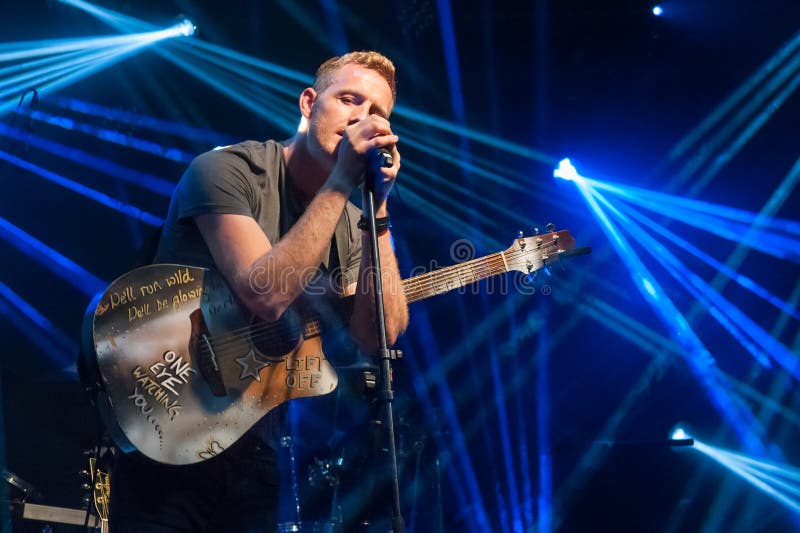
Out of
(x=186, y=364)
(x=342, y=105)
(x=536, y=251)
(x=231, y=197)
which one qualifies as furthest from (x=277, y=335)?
(x=536, y=251)

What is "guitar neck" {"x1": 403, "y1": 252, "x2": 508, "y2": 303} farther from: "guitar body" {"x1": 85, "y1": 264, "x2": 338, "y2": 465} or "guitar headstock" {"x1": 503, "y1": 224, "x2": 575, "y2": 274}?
"guitar body" {"x1": 85, "y1": 264, "x2": 338, "y2": 465}

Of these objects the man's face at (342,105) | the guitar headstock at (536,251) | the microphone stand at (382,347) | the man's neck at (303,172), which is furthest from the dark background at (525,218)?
the microphone stand at (382,347)

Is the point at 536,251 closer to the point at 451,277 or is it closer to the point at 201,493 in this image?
the point at 451,277

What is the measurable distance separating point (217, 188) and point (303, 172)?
41cm

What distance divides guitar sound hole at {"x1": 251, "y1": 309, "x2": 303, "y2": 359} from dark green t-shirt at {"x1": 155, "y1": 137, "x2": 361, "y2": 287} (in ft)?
0.81

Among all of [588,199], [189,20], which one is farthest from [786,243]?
[189,20]

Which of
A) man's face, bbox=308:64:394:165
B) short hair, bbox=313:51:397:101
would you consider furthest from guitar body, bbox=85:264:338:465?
short hair, bbox=313:51:397:101

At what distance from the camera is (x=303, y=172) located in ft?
7.70

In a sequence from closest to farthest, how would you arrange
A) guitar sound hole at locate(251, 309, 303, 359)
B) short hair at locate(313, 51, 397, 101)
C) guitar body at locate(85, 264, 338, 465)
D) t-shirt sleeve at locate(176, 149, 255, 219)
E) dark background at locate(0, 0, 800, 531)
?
guitar body at locate(85, 264, 338, 465) < t-shirt sleeve at locate(176, 149, 255, 219) < guitar sound hole at locate(251, 309, 303, 359) < short hair at locate(313, 51, 397, 101) < dark background at locate(0, 0, 800, 531)

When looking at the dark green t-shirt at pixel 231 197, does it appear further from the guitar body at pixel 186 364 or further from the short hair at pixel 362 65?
the short hair at pixel 362 65

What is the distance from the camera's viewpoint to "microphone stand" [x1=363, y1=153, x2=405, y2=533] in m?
1.64

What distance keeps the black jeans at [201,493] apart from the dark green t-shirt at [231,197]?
0.65 meters

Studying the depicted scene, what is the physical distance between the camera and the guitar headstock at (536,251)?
12.2 ft

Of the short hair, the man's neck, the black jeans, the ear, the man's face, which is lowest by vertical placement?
the black jeans
